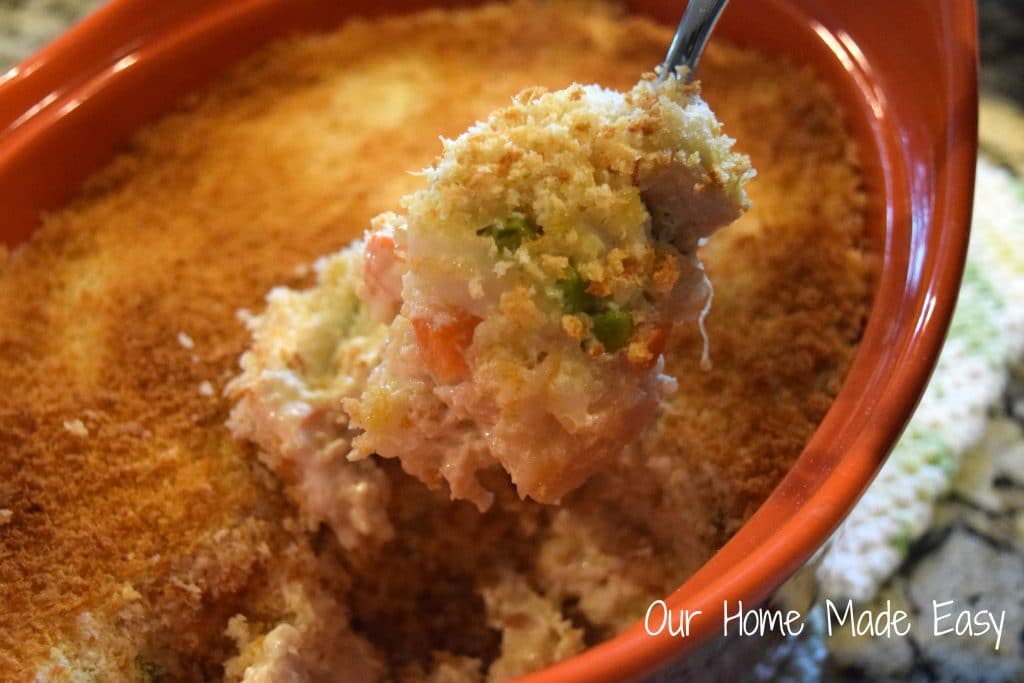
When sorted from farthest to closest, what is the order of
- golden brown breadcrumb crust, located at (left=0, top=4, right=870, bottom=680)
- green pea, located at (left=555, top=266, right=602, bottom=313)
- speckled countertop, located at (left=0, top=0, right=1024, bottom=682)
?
speckled countertop, located at (left=0, top=0, right=1024, bottom=682)
golden brown breadcrumb crust, located at (left=0, top=4, right=870, bottom=680)
green pea, located at (left=555, top=266, right=602, bottom=313)

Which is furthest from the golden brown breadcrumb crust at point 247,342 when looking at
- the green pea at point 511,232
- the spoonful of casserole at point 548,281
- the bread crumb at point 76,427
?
the green pea at point 511,232

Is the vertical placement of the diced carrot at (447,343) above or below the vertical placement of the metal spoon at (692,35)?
below

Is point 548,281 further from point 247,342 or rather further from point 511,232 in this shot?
point 247,342

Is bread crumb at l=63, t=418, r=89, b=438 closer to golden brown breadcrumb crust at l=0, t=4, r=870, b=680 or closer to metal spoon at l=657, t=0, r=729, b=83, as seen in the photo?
golden brown breadcrumb crust at l=0, t=4, r=870, b=680

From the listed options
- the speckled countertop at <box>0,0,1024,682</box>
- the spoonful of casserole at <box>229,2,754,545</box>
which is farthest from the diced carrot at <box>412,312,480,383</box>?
the speckled countertop at <box>0,0,1024,682</box>

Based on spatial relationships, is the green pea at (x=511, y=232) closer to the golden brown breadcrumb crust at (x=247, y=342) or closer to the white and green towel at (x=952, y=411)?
the golden brown breadcrumb crust at (x=247, y=342)

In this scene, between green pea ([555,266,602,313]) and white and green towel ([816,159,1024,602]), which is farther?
white and green towel ([816,159,1024,602])

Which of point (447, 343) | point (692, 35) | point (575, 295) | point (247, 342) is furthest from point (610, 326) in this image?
point (247, 342)

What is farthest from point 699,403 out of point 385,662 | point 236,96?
point 236,96
